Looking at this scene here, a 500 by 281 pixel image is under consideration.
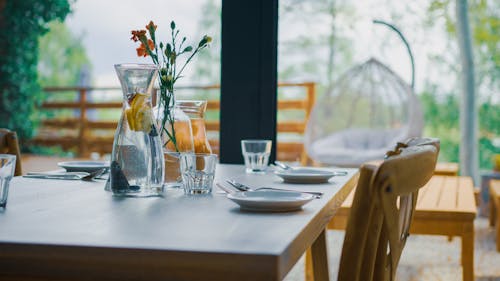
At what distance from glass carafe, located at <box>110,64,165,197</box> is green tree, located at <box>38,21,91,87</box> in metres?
3.15

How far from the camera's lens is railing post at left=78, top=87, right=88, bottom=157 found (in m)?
6.06

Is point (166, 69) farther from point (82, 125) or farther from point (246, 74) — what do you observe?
point (82, 125)

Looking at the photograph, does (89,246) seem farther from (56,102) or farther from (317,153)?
(56,102)

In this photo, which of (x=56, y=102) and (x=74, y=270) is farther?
(x=56, y=102)

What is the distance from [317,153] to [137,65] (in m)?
3.94

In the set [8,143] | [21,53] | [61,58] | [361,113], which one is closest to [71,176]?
[8,143]

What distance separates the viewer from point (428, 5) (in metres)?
6.14

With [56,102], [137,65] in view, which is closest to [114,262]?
[137,65]

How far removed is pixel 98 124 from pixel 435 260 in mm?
3778

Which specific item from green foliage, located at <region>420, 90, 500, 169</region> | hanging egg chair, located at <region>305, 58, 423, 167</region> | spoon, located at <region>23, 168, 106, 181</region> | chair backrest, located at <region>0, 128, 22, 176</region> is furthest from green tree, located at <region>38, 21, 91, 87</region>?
green foliage, located at <region>420, 90, 500, 169</region>

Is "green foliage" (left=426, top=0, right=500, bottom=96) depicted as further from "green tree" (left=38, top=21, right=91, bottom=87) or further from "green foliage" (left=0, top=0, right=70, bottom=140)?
"green foliage" (left=0, top=0, right=70, bottom=140)

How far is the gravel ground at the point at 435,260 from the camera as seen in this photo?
2.87 m

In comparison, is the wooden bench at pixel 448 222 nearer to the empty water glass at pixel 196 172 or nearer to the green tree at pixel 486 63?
the empty water glass at pixel 196 172

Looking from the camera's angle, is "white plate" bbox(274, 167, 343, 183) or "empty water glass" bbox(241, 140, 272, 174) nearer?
"white plate" bbox(274, 167, 343, 183)
